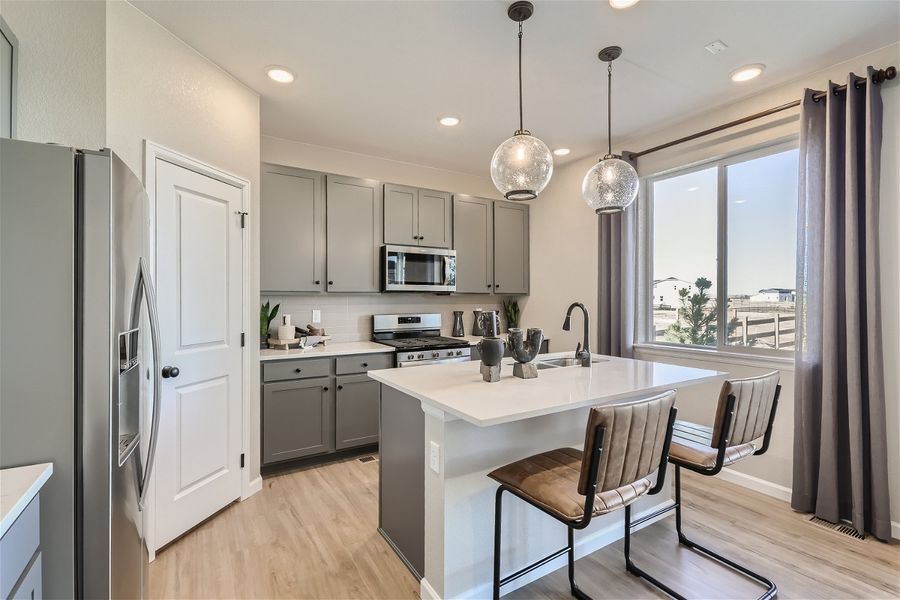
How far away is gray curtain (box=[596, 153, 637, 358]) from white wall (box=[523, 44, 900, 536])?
9.3 inches

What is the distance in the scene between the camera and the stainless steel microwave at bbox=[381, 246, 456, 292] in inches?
153

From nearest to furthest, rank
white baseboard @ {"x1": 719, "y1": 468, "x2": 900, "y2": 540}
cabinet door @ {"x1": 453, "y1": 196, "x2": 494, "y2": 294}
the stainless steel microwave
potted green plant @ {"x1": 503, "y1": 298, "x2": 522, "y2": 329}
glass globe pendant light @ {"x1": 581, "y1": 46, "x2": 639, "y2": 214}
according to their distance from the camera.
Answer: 1. glass globe pendant light @ {"x1": 581, "y1": 46, "x2": 639, "y2": 214}
2. white baseboard @ {"x1": 719, "y1": 468, "x2": 900, "y2": 540}
3. the stainless steel microwave
4. cabinet door @ {"x1": 453, "y1": 196, "x2": 494, "y2": 294}
5. potted green plant @ {"x1": 503, "y1": 298, "x2": 522, "y2": 329}

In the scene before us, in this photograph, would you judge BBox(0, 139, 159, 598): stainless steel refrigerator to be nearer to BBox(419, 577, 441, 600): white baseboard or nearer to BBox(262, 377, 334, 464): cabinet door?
BBox(419, 577, 441, 600): white baseboard

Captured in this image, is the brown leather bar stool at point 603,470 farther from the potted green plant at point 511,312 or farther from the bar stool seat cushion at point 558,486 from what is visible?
the potted green plant at point 511,312

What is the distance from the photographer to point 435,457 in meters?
1.74

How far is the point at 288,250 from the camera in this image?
3418 mm

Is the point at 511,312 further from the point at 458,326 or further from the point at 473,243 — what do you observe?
the point at 473,243

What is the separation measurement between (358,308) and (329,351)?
2.59 ft

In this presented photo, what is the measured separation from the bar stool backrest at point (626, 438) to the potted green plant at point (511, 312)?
10.9 feet

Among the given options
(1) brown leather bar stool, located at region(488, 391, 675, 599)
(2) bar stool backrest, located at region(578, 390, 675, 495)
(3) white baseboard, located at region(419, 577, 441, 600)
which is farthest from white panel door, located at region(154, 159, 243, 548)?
(2) bar stool backrest, located at region(578, 390, 675, 495)

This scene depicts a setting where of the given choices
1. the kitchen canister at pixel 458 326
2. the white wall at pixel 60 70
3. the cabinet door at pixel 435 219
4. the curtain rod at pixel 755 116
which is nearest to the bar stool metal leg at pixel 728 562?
the curtain rod at pixel 755 116

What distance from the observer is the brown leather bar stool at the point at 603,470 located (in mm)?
1384

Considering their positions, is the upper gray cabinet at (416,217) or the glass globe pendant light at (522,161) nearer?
the glass globe pendant light at (522,161)

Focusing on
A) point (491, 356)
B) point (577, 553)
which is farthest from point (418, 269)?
point (577, 553)
